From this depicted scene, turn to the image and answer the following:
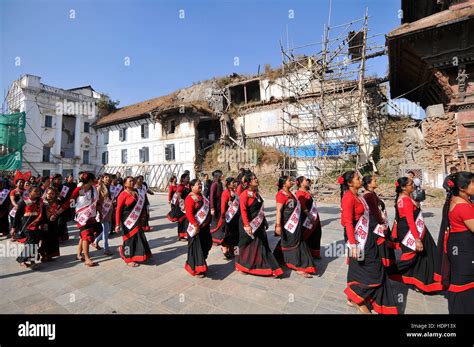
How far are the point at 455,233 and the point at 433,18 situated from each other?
15.0 metres

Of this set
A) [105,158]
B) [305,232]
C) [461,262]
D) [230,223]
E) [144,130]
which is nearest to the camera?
[461,262]

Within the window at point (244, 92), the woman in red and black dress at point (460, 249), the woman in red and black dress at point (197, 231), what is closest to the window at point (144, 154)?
the window at point (244, 92)

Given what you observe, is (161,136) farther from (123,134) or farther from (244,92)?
(244,92)

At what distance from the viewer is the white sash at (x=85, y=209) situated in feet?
16.2

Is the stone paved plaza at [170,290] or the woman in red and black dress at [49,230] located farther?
the woman in red and black dress at [49,230]

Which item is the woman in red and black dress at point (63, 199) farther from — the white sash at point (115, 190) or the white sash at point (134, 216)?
the white sash at point (134, 216)

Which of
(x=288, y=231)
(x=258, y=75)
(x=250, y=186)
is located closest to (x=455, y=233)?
(x=288, y=231)

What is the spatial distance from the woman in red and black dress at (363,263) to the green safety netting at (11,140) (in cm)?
2792

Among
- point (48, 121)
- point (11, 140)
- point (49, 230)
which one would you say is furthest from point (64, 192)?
point (48, 121)

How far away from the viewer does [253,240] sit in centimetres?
442

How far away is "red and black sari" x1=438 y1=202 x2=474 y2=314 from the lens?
7.97ft

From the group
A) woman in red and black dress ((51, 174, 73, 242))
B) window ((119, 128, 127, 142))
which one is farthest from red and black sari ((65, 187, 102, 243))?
window ((119, 128, 127, 142))

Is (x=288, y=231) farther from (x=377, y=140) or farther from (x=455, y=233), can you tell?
(x=377, y=140)

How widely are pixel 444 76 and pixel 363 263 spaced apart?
564 inches
